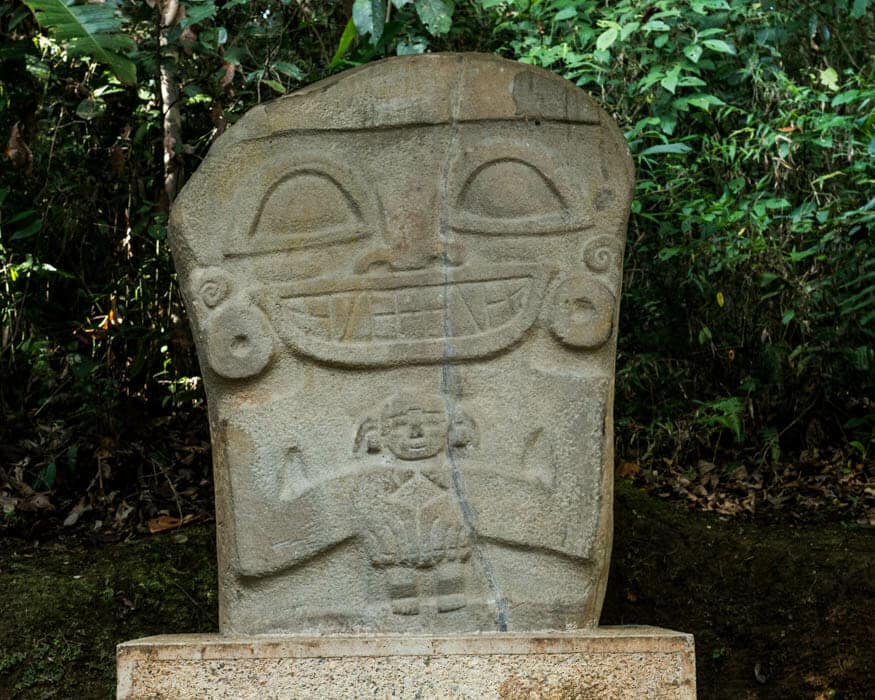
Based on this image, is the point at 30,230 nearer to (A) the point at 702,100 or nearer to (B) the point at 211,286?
(B) the point at 211,286

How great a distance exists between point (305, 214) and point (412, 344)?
44 cm

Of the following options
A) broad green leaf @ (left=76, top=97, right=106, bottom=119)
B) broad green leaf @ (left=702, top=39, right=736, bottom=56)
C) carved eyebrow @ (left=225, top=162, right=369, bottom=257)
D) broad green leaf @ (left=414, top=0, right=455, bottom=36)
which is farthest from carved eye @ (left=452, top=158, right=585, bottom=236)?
broad green leaf @ (left=76, top=97, right=106, bottom=119)

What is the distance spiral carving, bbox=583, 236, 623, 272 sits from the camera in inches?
122

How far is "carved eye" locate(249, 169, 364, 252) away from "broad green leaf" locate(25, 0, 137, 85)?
624 mm

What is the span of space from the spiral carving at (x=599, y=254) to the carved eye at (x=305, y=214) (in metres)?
0.60

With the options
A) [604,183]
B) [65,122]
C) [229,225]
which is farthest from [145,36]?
[604,183]

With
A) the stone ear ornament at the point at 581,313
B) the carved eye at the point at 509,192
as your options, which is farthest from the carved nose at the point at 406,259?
the stone ear ornament at the point at 581,313

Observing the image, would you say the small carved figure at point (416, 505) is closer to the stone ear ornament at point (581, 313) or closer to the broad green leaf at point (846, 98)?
the stone ear ornament at point (581, 313)

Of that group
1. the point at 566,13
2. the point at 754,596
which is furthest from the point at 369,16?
the point at 754,596

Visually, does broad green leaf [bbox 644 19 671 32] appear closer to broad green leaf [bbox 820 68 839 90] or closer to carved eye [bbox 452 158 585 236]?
broad green leaf [bbox 820 68 839 90]

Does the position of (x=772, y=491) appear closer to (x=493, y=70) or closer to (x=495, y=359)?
(x=495, y=359)

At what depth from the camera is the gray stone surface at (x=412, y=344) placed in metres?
2.93

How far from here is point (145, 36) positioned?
5000mm

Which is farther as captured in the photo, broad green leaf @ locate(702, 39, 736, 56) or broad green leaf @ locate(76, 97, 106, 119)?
broad green leaf @ locate(702, 39, 736, 56)
